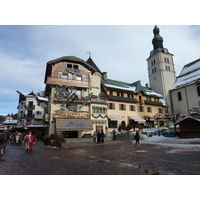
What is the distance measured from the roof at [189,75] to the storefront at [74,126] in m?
33.2

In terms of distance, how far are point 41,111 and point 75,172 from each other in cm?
4605

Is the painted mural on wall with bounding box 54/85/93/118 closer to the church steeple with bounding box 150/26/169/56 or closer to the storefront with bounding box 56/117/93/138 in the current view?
the storefront with bounding box 56/117/93/138

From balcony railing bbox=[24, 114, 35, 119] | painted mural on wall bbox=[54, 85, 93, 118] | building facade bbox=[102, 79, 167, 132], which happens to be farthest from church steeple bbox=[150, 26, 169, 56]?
balcony railing bbox=[24, 114, 35, 119]

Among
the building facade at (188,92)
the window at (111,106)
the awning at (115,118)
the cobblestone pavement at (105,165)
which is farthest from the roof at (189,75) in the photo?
the cobblestone pavement at (105,165)

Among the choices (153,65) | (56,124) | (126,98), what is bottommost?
(56,124)

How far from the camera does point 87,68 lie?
33.3 meters

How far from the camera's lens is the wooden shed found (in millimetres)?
21219

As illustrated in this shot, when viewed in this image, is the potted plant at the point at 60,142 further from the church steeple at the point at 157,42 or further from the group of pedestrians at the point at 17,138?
the church steeple at the point at 157,42

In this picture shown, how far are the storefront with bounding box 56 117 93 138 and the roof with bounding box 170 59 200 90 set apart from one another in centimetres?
3322

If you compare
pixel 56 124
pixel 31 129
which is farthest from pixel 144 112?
pixel 31 129

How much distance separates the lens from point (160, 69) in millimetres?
53656

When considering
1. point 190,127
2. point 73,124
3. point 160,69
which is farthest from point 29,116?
point 160,69

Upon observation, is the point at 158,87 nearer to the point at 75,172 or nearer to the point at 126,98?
the point at 126,98

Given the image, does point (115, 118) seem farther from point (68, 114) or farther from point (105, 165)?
point (105, 165)
